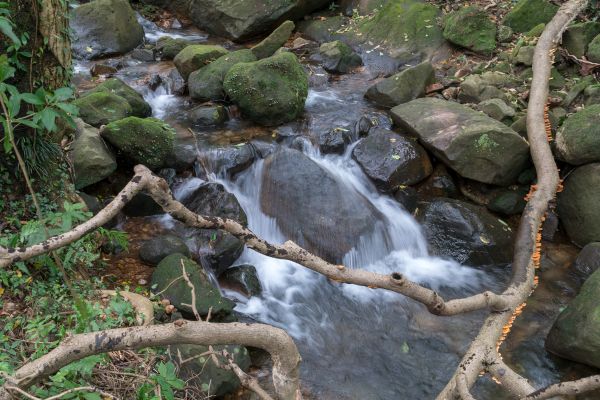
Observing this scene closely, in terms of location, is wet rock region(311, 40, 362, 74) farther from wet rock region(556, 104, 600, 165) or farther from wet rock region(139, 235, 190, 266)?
wet rock region(139, 235, 190, 266)

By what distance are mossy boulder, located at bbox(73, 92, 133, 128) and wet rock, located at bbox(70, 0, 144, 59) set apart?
11.5 feet

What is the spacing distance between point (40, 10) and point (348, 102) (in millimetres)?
5470

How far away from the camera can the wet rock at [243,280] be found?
5.80 m

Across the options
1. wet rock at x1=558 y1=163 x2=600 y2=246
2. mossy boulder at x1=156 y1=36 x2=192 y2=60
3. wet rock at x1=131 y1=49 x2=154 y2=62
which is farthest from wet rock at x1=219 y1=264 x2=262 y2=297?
wet rock at x1=131 y1=49 x2=154 y2=62

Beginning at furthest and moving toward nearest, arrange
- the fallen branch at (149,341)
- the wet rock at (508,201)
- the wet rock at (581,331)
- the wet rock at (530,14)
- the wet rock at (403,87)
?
1. the wet rock at (530,14)
2. the wet rock at (403,87)
3. the wet rock at (508,201)
4. the wet rock at (581,331)
5. the fallen branch at (149,341)

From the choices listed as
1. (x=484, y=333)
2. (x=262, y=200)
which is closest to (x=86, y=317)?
(x=484, y=333)

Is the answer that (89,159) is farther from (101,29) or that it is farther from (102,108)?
(101,29)

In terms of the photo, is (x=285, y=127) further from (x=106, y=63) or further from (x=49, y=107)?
(x=49, y=107)

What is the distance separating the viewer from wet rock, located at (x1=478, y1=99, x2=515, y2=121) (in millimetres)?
7637

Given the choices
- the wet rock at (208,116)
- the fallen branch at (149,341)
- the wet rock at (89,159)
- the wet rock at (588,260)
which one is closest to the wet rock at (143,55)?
the wet rock at (208,116)

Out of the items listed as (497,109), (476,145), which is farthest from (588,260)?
(497,109)

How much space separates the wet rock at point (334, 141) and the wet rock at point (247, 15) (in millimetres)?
4663

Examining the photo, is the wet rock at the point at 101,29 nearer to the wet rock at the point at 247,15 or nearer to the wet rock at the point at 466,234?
the wet rock at the point at 247,15

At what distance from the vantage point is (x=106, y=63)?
10.0 m
